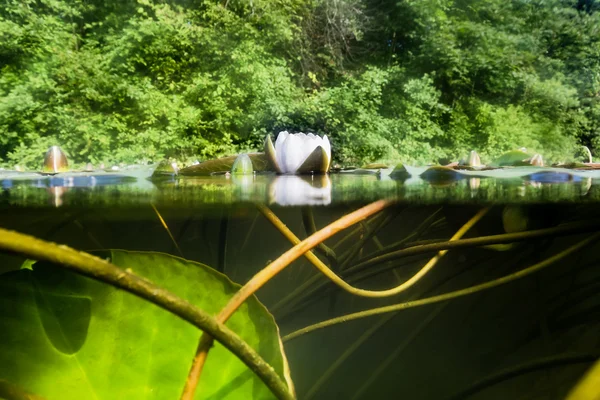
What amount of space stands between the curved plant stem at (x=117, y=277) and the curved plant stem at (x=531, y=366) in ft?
1.53

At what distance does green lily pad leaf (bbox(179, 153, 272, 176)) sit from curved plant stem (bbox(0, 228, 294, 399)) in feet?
2.31

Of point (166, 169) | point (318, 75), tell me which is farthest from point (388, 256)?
point (318, 75)

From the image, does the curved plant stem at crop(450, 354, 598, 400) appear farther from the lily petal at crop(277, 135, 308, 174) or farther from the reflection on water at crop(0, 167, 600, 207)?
the lily petal at crop(277, 135, 308, 174)

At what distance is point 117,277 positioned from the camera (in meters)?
0.23

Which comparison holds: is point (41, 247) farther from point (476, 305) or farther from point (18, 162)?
point (18, 162)

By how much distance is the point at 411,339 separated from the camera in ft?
2.97

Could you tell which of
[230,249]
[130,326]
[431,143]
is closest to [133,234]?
[230,249]

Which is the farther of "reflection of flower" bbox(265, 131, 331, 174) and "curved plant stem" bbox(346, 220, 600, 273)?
"reflection of flower" bbox(265, 131, 331, 174)

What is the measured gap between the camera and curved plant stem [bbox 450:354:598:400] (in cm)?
57

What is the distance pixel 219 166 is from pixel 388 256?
23.1 inches

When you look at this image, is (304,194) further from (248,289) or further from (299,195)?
(248,289)

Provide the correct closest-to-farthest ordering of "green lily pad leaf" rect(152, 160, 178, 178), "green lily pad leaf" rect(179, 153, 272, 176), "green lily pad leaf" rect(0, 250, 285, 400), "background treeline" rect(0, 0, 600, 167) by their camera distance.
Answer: "green lily pad leaf" rect(0, 250, 285, 400)
"green lily pad leaf" rect(179, 153, 272, 176)
"green lily pad leaf" rect(152, 160, 178, 178)
"background treeline" rect(0, 0, 600, 167)

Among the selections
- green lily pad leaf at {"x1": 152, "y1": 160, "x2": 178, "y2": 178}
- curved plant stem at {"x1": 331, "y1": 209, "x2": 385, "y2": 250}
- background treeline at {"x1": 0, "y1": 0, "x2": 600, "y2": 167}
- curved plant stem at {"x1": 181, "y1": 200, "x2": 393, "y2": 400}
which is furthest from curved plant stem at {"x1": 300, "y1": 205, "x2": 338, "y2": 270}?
background treeline at {"x1": 0, "y1": 0, "x2": 600, "y2": 167}

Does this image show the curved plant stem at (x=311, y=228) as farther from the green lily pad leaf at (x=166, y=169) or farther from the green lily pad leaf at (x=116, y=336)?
the green lily pad leaf at (x=166, y=169)
